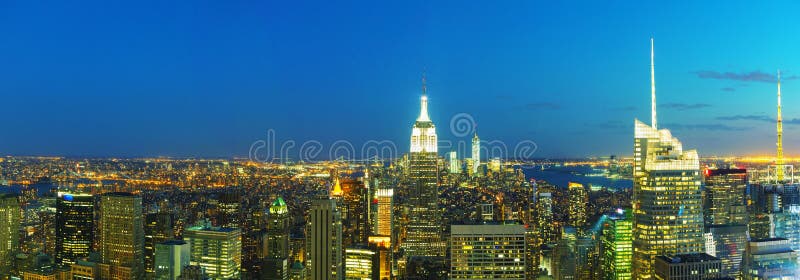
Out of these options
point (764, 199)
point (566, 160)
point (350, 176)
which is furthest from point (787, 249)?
point (350, 176)

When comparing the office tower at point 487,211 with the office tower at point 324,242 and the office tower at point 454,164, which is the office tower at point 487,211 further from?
the office tower at point 324,242

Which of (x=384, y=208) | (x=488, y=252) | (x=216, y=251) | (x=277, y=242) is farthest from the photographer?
(x=384, y=208)

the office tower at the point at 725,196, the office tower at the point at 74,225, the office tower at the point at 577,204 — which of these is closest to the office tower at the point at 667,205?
the office tower at the point at 725,196

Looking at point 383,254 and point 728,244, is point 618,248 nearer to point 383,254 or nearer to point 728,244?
point 728,244

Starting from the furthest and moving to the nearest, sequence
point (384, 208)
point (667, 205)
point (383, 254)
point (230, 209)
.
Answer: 1. point (384, 208)
2. point (230, 209)
3. point (383, 254)
4. point (667, 205)

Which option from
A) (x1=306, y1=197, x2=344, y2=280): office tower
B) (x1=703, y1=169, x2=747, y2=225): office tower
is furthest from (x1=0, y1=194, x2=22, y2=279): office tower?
(x1=703, y1=169, x2=747, y2=225): office tower

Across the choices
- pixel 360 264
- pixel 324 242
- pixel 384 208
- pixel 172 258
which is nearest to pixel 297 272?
pixel 324 242
